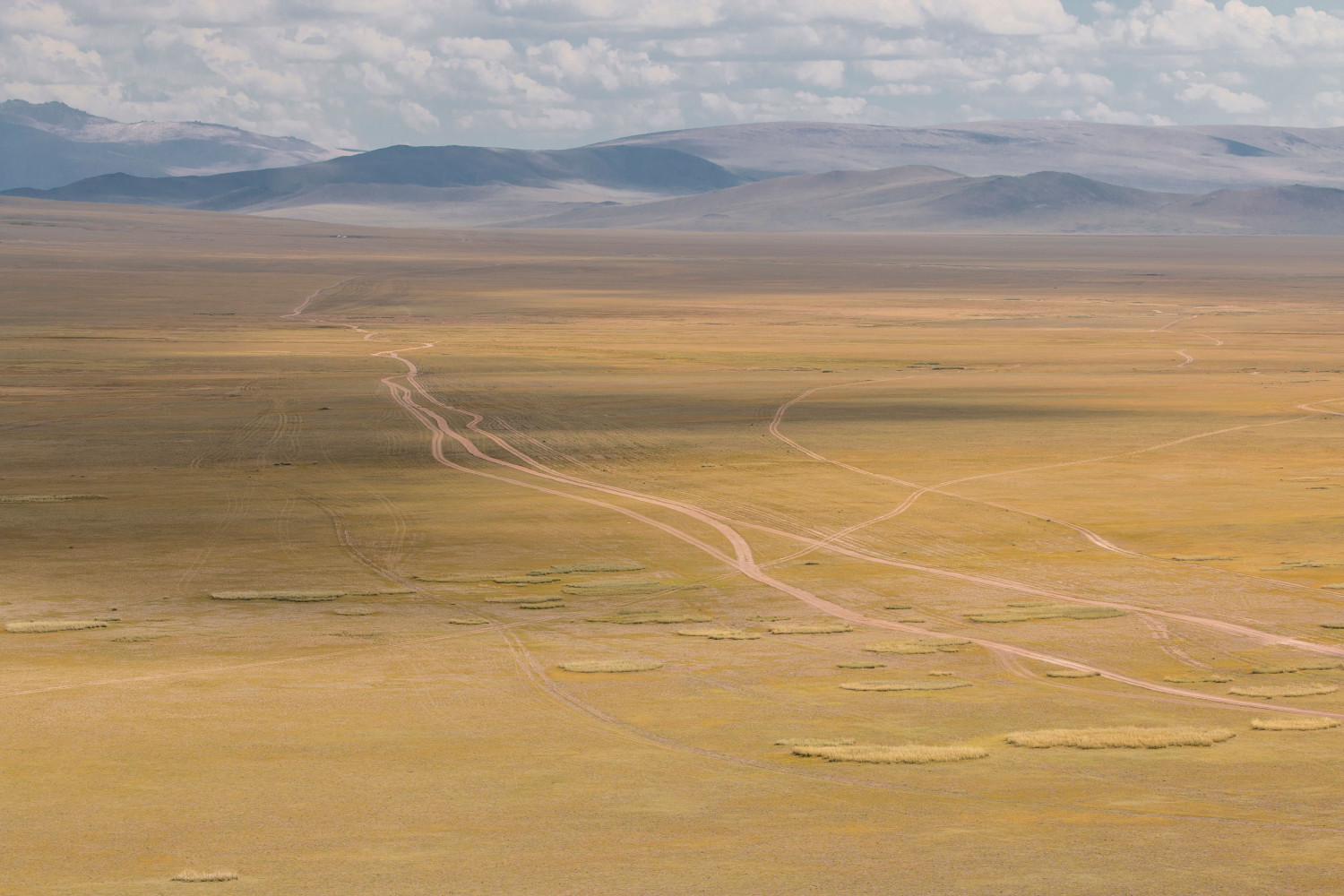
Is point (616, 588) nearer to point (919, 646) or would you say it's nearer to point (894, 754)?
point (919, 646)

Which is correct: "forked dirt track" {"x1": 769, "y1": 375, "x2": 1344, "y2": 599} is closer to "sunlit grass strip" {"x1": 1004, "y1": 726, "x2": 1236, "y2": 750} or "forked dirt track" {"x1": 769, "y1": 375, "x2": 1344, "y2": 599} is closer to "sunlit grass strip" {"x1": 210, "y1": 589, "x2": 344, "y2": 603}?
"sunlit grass strip" {"x1": 1004, "y1": 726, "x2": 1236, "y2": 750}

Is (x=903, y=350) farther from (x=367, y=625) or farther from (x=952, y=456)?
(x=367, y=625)

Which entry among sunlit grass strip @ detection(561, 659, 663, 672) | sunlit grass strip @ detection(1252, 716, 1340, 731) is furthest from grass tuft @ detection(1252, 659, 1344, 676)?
sunlit grass strip @ detection(561, 659, 663, 672)

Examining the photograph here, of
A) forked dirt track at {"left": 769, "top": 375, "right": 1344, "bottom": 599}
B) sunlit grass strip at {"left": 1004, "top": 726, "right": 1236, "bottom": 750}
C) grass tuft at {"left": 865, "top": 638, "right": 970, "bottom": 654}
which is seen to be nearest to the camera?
sunlit grass strip at {"left": 1004, "top": 726, "right": 1236, "bottom": 750}

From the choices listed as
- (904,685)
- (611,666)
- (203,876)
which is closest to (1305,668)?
(904,685)

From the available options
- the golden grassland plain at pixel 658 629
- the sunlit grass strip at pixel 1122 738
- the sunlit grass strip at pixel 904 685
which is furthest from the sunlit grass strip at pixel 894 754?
the sunlit grass strip at pixel 904 685

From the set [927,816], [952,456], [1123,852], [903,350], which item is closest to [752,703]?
[927,816]
